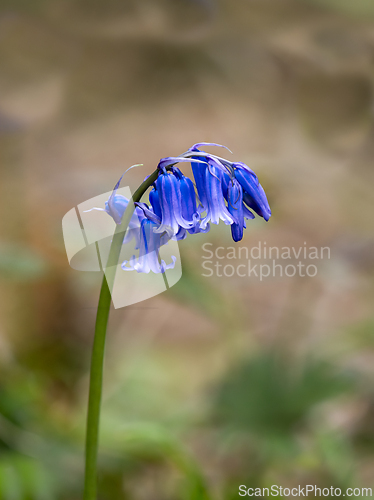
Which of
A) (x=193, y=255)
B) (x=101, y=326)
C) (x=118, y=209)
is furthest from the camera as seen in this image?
(x=193, y=255)

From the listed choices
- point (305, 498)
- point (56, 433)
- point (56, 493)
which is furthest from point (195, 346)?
point (56, 493)

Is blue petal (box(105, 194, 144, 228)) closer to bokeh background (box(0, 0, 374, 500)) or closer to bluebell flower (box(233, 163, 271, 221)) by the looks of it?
bluebell flower (box(233, 163, 271, 221))

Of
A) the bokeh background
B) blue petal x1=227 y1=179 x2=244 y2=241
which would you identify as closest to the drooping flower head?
blue petal x1=227 y1=179 x2=244 y2=241

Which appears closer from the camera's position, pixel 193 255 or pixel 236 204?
pixel 236 204

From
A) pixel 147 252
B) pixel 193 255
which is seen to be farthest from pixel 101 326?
pixel 193 255

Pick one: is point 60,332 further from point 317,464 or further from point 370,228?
point 370,228

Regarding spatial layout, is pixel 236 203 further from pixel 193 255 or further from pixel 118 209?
pixel 193 255

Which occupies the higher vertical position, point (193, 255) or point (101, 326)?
point (193, 255)

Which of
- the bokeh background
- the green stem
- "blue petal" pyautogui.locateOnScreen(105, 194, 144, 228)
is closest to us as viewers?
the green stem
